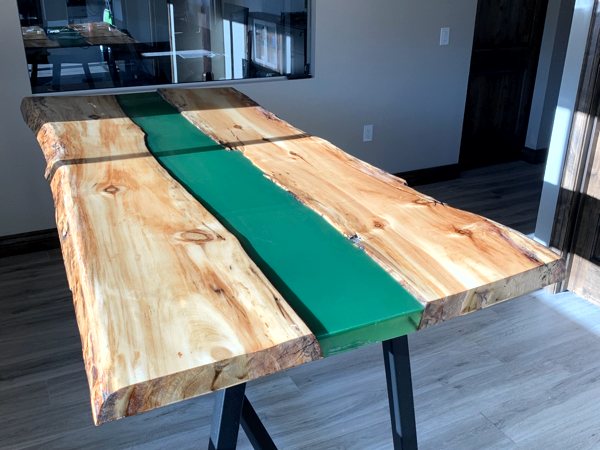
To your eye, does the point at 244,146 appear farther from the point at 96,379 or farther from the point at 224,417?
the point at 96,379

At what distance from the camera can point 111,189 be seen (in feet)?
4.98

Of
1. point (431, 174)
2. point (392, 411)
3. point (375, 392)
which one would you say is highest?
point (392, 411)

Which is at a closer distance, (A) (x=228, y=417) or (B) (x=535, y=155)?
(A) (x=228, y=417)

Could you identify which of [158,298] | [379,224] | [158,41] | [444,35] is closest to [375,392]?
[379,224]

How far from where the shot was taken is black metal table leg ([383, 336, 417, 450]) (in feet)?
4.60

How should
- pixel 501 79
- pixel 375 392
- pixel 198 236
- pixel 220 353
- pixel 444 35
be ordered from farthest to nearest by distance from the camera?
pixel 501 79 → pixel 444 35 → pixel 375 392 → pixel 198 236 → pixel 220 353

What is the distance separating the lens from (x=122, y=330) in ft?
3.15

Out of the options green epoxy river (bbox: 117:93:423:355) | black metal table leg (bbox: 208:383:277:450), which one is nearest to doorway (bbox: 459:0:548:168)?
green epoxy river (bbox: 117:93:423:355)

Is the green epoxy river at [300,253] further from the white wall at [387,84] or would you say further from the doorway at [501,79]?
the doorway at [501,79]

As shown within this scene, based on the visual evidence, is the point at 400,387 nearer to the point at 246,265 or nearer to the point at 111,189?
the point at 246,265

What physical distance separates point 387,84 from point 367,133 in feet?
1.13

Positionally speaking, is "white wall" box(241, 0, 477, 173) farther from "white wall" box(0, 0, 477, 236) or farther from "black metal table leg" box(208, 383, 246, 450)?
"black metal table leg" box(208, 383, 246, 450)

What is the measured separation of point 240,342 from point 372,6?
3203 mm

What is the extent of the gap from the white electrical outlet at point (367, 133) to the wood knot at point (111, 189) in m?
2.65
